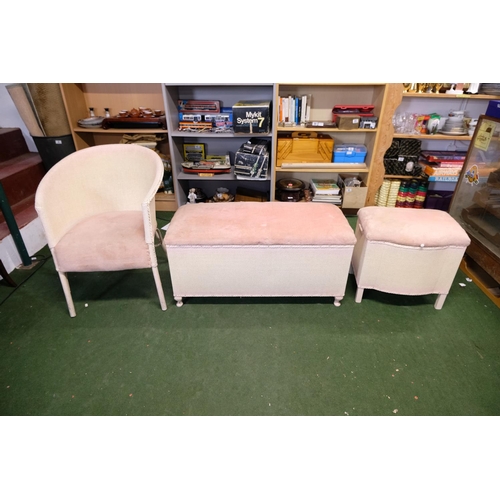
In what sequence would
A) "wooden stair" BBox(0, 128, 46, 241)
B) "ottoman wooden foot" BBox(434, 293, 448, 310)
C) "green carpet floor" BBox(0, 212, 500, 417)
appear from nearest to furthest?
"green carpet floor" BBox(0, 212, 500, 417), "ottoman wooden foot" BBox(434, 293, 448, 310), "wooden stair" BBox(0, 128, 46, 241)

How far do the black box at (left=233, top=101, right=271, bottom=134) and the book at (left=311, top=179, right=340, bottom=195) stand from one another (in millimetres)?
700

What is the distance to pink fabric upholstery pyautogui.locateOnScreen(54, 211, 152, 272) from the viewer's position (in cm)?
166

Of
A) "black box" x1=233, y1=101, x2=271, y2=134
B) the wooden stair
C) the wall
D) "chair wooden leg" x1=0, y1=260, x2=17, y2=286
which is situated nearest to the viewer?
"chair wooden leg" x1=0, y1=260, x2=17, y2=286

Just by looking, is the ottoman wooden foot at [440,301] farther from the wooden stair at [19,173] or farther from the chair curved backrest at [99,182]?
the wooden stair at [19,173]

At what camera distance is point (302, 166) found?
2850 millimetres

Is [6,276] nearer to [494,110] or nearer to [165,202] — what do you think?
[165,202]

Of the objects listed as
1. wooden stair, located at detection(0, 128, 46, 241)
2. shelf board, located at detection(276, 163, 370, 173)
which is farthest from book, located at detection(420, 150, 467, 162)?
wooden stair, located at detection(0, 128, 46, 241)

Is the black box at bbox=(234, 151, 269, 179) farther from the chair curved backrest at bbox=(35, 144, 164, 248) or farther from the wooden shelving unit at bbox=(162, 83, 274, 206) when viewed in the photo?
the chair curved backrest at bbox=(35, 144, 164, 248)

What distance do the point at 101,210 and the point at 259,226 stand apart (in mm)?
1059

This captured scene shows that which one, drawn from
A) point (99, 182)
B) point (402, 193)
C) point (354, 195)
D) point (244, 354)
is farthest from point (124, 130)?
point (402, 193)

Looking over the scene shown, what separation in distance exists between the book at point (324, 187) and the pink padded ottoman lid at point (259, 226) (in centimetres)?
107

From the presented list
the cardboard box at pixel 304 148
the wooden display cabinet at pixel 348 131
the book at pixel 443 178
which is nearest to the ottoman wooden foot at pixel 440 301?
the wooden display cabinet at pixel 348 131

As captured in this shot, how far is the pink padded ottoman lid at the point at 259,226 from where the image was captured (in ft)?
5.40
